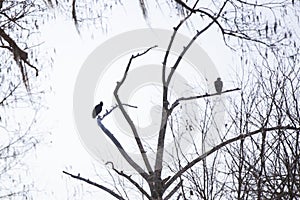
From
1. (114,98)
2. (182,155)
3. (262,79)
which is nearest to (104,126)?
(114,98)

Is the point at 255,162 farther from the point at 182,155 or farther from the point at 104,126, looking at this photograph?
the point at 104,126

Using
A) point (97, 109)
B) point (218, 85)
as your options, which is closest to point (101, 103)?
point (97, 109)

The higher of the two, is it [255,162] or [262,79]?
[262,79]

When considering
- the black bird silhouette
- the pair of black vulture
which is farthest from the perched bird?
the black bird silhouette

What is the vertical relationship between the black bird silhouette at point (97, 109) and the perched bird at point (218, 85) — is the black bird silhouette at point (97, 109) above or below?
below

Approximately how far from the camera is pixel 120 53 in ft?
19.8

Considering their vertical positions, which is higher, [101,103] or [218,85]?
[218,85]

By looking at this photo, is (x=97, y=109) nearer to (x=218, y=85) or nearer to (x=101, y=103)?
(x=101, y=103)

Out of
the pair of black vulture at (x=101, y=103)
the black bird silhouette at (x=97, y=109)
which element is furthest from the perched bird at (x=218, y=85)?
the black bird silhouette at (x=97, y=109)

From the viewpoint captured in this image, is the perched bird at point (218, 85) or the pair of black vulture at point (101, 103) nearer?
the pair of black vulture at point (101, 103)

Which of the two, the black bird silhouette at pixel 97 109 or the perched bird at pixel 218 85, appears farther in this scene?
the perched bird at pixel 218 85

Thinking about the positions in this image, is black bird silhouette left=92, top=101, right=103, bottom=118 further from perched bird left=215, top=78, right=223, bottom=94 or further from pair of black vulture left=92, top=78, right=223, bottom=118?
perched bird left=215, top=78, right=223, bottom=94

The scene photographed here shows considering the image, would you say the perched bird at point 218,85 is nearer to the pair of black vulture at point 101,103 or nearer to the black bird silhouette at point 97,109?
the pair of black vulture at point 101,103

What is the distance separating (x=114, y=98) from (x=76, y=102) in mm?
582
